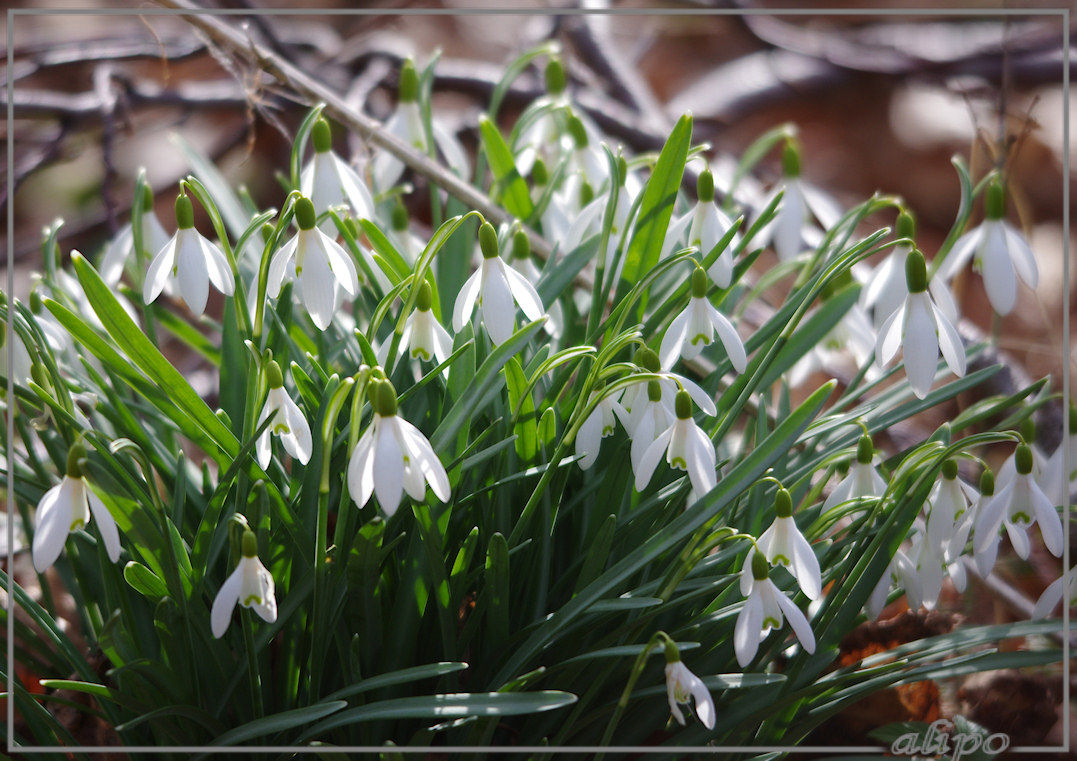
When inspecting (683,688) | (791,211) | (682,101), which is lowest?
(683,688)

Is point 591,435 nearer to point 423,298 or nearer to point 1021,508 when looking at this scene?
point 423,298

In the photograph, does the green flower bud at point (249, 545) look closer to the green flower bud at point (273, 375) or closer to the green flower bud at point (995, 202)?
the green flower bud at point (273, 375)

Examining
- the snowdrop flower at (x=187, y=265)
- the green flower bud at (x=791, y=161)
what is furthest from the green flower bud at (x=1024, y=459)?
the snowdrop flower at (x=187, y=265)

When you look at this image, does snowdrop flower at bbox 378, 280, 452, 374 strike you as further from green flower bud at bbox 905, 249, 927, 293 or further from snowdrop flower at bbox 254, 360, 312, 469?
green flower bud at bbox 905, 249, 927, 293

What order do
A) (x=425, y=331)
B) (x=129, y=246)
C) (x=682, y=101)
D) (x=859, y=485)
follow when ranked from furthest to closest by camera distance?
(x=682, y=101), (x=129, y=246), (x=859, y=485), (x=425, y=331)

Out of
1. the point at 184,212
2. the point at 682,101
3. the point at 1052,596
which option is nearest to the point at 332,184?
the point at 184,212

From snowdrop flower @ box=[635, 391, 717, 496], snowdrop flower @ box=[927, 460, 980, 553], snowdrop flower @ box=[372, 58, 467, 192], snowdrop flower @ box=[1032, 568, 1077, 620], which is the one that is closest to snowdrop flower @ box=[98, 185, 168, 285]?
snowdrop flower @ box=[372, 58, 467, 192]
